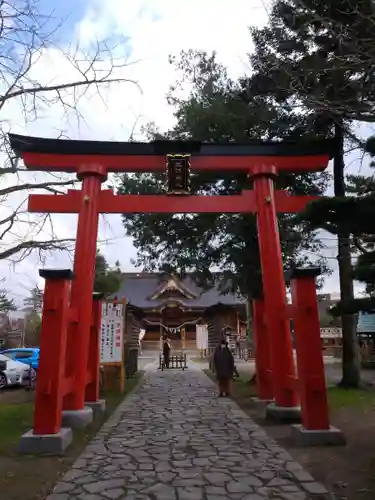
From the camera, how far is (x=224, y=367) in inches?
472

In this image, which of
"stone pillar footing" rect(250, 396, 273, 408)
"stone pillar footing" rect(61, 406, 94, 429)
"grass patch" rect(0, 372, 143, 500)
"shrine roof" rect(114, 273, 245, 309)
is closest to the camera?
"grass patch" rect(0, 372, 143, 500)

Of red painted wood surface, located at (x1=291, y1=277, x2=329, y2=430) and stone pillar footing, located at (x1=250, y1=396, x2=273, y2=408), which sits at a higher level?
red painted wood surface, located at (x1=291, y1=277, x2=329, y2=430)

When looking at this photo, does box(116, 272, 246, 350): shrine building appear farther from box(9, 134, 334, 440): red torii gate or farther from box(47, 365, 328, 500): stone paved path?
box(47, 365, 328, 500): stone paved path

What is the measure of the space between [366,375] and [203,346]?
35.0 feet

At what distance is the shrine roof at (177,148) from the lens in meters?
8.77

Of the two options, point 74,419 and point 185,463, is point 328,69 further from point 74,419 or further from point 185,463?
point 74,419

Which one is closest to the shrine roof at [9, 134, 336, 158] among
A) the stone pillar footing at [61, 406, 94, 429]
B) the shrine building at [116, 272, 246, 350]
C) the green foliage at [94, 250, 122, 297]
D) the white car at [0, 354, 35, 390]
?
the stone pillar footing at [61, 406, 94, 429]

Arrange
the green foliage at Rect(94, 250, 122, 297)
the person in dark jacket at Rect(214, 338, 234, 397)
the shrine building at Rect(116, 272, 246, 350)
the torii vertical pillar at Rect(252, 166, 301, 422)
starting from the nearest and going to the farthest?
1. the torii vertical pillar at Rect(252, 166, 301, 422)
2. the person in dark jacket at Rect(214, 338, 234, 397)
3. the green foliage at Rect(94, 250, 122, 297)
4. the shrine building at Rect(116, 272, 246, 350)

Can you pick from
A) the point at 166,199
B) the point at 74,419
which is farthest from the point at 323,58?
the point at 74,419

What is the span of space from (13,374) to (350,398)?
35.1ft

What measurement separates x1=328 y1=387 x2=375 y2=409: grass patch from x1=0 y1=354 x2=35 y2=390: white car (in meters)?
10.0

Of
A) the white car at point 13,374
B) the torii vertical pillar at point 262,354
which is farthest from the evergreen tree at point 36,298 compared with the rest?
the torii vertical pillar at point 262,354

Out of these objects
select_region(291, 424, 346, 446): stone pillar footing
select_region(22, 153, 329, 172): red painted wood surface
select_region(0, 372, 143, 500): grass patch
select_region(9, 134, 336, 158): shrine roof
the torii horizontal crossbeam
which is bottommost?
select_region(0, 372, 143, 500): grass patch

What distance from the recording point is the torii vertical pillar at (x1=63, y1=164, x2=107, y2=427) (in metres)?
7.80
